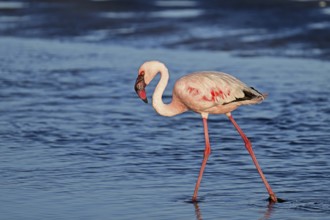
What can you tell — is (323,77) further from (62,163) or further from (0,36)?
(0,36)

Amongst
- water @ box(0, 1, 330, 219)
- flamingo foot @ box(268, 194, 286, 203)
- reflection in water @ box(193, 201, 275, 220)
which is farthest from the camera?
flamingo foot @ box(268, 194, 286, 203)

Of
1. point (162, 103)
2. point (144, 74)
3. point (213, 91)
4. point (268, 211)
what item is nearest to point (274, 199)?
point (268, 211)

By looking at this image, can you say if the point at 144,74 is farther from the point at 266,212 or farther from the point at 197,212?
the point at 266,212

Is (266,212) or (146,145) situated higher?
(266,212)

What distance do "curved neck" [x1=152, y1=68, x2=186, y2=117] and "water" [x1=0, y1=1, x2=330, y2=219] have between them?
0.55 meters

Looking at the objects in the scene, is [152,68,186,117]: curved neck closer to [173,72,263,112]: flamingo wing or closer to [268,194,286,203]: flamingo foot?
[173,72,263,112]: flamingo wing

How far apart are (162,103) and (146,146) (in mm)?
1352

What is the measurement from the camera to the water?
8.04 meters

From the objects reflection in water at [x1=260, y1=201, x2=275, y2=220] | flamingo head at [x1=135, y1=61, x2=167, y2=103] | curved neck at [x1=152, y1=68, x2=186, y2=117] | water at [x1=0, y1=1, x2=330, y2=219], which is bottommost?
water at [x1=0, y1=1, x2=330, y2=219]

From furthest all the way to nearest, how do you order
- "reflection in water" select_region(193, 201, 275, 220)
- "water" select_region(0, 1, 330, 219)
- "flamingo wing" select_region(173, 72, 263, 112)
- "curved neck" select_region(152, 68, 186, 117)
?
"curved neck" select_region(152, 68, 186, 117)
"flamingo wing" select_region(173, 72, 263, 112)
"water" select_region(0, 1, 330, 219)
"reflection in water" select_region(193, 201, 275, 220)

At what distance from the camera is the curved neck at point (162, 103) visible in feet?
29.4

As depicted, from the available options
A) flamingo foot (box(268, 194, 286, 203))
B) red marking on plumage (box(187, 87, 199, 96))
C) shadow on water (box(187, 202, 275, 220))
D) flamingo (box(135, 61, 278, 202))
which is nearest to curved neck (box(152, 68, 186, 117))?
flamingo (box(135, 61, 278, 202))

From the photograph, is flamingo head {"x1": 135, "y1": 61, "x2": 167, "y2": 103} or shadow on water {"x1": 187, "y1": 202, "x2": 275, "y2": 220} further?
flamingo head {"x1": 135, "y1": 61, "x2": 167, "y2": 103}

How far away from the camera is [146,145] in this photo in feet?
34.0
